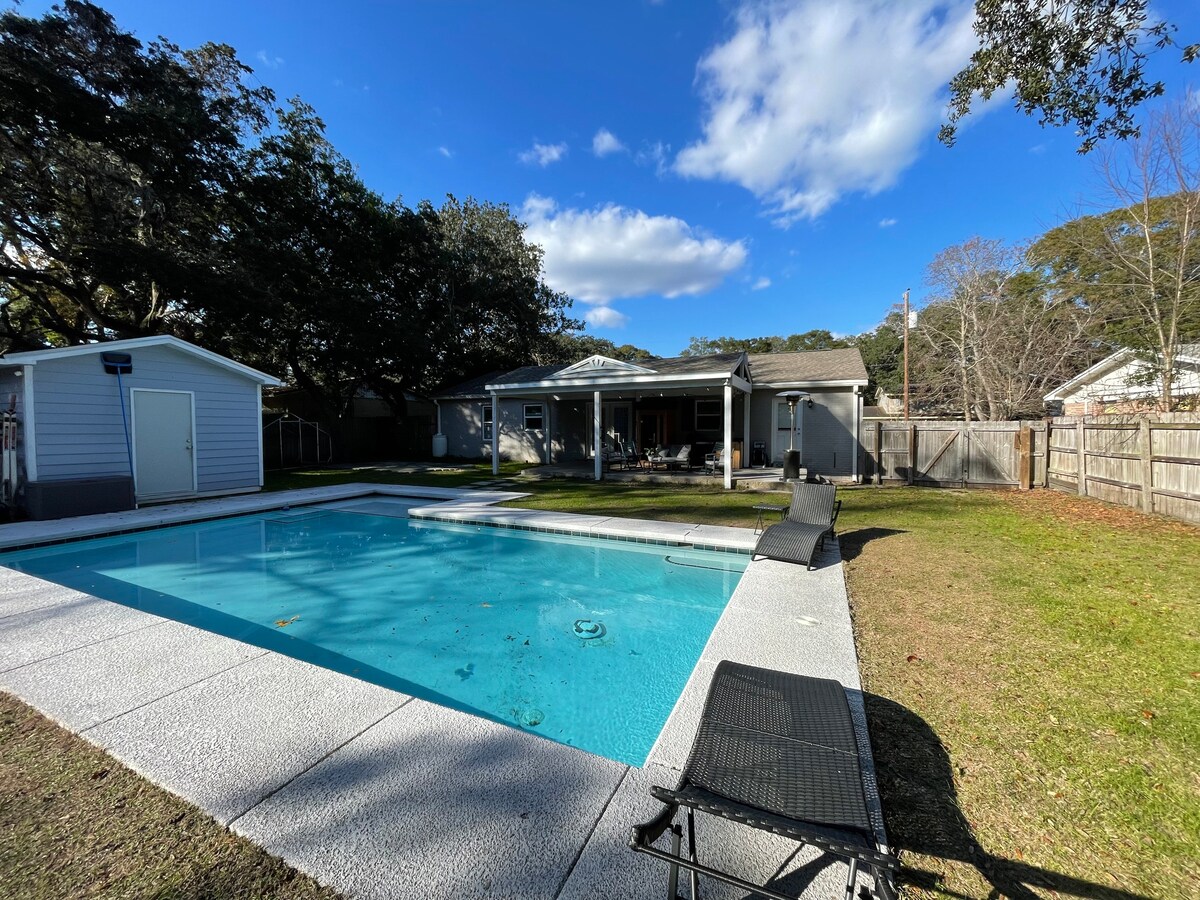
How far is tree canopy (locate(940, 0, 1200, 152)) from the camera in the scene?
177 inches

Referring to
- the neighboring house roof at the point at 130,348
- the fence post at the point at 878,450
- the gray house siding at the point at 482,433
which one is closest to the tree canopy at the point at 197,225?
the gray house siding at the point at 482,433

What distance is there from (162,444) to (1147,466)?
704 inches

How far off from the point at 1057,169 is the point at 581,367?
454 inches

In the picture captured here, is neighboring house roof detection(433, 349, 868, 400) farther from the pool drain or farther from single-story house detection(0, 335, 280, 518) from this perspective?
the pool drain

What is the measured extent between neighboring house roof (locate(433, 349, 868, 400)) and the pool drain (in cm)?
762

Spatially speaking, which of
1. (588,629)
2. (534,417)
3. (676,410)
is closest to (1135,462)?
(588,629)

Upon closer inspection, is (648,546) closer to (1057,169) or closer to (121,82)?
(1057,169)

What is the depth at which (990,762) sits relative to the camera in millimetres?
2330

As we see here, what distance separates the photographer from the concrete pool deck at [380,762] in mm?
1711

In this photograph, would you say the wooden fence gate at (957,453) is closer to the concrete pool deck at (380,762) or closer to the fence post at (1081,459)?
the fence post at (1081,459)

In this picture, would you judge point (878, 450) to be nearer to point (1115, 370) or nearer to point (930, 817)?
point (930, 817)

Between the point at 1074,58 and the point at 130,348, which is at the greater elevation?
the point at 1074,58

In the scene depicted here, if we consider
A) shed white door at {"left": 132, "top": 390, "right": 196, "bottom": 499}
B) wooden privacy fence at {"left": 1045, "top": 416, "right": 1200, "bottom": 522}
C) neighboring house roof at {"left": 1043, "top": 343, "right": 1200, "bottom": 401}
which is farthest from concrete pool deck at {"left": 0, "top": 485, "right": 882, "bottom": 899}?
neighboring house roof at {"left": 1043, "top": 343, "right": 1200, "bottom": 401}

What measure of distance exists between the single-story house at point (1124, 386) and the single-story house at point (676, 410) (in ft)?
18.6
